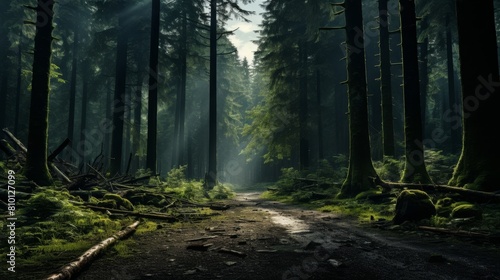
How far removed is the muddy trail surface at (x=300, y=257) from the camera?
3484mm

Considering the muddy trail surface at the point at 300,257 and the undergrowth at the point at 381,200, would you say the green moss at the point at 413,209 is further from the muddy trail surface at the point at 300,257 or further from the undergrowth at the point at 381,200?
the muddy trail surface at the point at 300,257

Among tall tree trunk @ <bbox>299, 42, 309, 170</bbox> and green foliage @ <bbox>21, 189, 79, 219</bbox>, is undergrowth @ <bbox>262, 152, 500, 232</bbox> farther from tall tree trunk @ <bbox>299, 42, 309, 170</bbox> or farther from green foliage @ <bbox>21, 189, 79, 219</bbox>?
green foliage @ <bbox>21, 189, 79, 219</bbox>

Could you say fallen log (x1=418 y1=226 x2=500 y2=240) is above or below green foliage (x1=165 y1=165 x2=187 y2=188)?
below

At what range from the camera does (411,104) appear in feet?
34.7

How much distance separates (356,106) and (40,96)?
36.6 feet

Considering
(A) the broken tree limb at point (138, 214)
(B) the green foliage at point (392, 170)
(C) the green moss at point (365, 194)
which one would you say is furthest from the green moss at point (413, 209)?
(B) the green foliage at point (392, 170)

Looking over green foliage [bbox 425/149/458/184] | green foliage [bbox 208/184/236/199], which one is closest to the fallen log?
green foliage [bbox 425/149/458/184]

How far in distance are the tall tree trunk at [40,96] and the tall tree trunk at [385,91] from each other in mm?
13832

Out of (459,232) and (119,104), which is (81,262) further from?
(119,104)

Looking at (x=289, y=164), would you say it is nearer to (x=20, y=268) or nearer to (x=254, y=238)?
(x=254, y=238)

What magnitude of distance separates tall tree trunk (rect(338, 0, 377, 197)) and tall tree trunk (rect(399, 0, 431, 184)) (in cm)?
180

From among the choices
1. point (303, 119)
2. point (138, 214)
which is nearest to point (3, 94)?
point (303, 119)

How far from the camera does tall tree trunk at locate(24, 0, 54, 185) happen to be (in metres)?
8.69

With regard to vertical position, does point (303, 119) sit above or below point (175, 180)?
above
